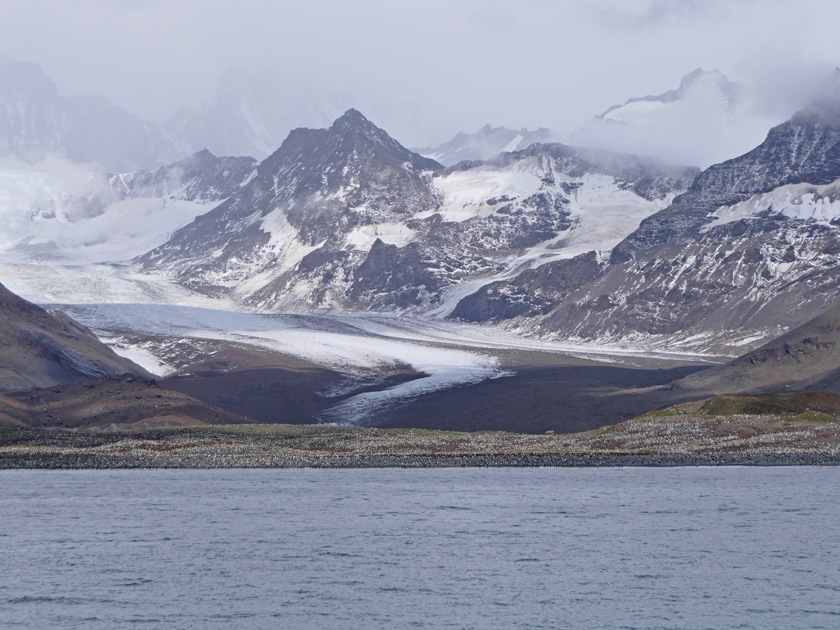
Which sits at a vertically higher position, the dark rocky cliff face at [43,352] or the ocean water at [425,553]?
the dark rocky cliff face at [43,352]

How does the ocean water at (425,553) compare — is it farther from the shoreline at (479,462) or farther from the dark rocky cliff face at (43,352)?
the dark rocky cliff face at (43,352)

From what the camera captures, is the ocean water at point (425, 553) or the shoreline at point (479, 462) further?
the shoreline at point (479, 462)

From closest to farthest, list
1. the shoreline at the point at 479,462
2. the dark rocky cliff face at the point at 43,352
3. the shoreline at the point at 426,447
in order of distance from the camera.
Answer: the shoreline at the point at 479,462
the shoreline at the point at 426,447
the dark rocky cliff face at the point at 43,352

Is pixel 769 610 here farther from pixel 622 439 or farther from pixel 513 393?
pixel 513 393

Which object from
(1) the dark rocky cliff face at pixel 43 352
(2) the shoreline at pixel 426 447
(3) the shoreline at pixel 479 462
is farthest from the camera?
(1) the dark rocky cliff face at pixel 43 352

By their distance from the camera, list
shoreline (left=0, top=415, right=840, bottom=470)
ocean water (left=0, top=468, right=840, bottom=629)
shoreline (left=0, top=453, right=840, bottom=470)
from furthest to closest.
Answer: shoreline (left=0, top=415, right=840, bottom=470), shoreline (left=0, top=453, right=840, bottom=470), ocean water (left=0, top=468, right=840, bottom=629)

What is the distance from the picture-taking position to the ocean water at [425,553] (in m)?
41.2

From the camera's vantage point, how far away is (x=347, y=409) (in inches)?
6678

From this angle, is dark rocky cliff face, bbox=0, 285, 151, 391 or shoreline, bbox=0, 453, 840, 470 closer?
shoreline, bbox=0, 453, 840, 470

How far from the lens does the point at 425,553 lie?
52125 mm

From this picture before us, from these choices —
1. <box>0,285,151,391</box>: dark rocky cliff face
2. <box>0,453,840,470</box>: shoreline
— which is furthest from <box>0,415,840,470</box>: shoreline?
<box>0,285,151,391</box>: dark rocky cliff face

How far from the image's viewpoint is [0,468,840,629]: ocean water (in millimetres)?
41219

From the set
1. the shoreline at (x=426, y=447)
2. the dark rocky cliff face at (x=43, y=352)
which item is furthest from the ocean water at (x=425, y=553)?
the dark rocky cliff face at (x=43, y=352)

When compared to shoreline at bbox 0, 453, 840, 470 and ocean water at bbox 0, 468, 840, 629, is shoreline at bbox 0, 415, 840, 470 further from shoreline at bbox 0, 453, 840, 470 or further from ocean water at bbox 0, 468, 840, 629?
ocean water at bbox 0, 468, 840, 629
